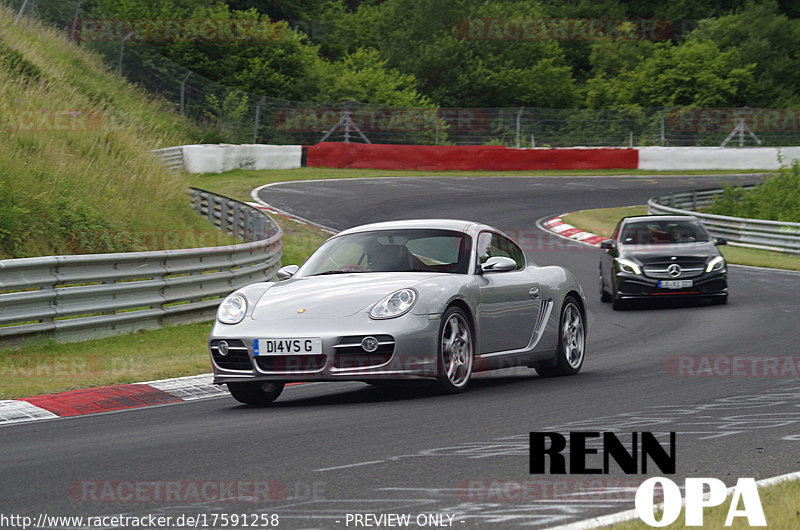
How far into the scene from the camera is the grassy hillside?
51.6 feet

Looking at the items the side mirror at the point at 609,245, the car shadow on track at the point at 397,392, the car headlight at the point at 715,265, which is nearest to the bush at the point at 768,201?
the side mirror at the point at 609,245

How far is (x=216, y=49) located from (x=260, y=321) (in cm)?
4543

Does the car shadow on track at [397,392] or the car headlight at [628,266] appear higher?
the car shadow on track at [397,392]

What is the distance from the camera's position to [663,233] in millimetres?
18547

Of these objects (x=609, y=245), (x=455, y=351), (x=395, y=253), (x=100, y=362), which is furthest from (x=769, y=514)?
(x=609, y=245)

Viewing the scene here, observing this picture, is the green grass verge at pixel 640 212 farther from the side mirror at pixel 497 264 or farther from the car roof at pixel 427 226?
the side mirror at pixel 497 264

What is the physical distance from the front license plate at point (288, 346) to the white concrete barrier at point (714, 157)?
38.9 metres

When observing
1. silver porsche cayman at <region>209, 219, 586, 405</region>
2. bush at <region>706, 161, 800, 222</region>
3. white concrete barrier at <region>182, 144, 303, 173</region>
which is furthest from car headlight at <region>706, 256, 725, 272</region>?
white concrete barrier at <region>182, 144, 303, 173</region>

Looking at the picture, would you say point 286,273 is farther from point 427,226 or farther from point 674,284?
point 674,284

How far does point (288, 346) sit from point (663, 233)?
1118 centimetres

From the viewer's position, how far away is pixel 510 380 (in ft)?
34.8

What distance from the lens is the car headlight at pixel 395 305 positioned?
862 centimetres

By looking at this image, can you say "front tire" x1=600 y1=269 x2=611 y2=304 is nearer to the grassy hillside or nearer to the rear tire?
the rear tire

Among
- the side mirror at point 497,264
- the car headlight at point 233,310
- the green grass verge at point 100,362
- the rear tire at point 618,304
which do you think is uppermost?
the side mirror at point 497,264
